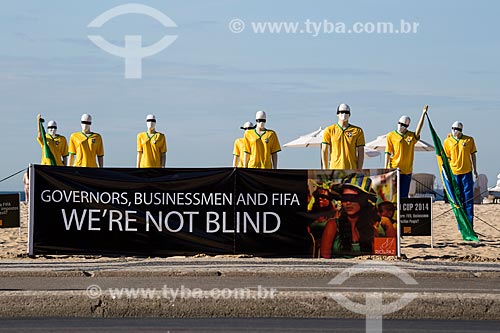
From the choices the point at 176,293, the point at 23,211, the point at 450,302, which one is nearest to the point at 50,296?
the point at 176,293

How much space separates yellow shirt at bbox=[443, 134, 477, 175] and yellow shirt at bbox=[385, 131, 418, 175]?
1.34 metres

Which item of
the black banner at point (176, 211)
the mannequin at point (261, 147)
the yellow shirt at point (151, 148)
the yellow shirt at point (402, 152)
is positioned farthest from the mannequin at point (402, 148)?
the yellow shirt at point (151, 148)

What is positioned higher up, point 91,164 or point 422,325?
point 91,164

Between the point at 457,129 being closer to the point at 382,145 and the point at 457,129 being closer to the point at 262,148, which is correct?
the point at 262,148

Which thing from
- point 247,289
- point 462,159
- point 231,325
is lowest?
point 231,325

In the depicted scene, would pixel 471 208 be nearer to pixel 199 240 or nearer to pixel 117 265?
pixel 199 240

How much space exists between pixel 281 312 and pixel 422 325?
1.33m

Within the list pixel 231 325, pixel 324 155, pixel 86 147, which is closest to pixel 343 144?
pixel 324 155

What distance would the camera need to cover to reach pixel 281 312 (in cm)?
909

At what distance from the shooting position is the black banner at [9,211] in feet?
53.7

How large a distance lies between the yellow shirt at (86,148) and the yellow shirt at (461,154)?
21.5 ft

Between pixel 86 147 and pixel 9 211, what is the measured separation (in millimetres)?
1969

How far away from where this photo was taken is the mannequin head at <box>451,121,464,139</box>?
17922mm

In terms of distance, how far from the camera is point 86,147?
58.0ft
